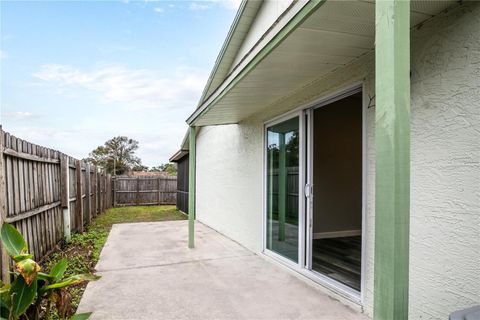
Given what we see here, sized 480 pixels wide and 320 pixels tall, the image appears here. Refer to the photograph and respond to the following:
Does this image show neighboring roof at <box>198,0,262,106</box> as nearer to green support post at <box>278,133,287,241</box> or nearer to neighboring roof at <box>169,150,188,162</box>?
green support post at <box>278,133,287,241</box>

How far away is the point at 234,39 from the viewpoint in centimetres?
764

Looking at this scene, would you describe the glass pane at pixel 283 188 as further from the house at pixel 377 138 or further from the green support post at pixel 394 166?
the green support post at pixel 394 166

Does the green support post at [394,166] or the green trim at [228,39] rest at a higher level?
the green trim at [228,39]

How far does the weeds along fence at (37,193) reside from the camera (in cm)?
390

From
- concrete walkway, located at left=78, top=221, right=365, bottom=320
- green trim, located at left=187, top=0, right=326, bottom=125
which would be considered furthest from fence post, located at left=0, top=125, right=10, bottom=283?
green trim, located at left=187, top=0, right=326, bottom=125

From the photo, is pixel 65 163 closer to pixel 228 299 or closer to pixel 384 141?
pixel 228 299

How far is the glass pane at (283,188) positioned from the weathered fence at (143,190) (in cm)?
1339

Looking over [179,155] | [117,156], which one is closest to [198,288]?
[179,155]

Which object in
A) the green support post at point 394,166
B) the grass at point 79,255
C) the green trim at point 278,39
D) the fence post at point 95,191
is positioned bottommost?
the grass at point 79,255

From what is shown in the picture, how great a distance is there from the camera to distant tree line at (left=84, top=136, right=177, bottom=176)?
138ft

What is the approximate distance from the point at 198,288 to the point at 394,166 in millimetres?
3381

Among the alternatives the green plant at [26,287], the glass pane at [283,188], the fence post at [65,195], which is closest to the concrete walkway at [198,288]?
the glass pane at [283,188]

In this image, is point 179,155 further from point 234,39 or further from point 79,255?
point 79,255

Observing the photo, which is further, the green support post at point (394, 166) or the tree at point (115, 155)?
the tree at point (115, 155)
